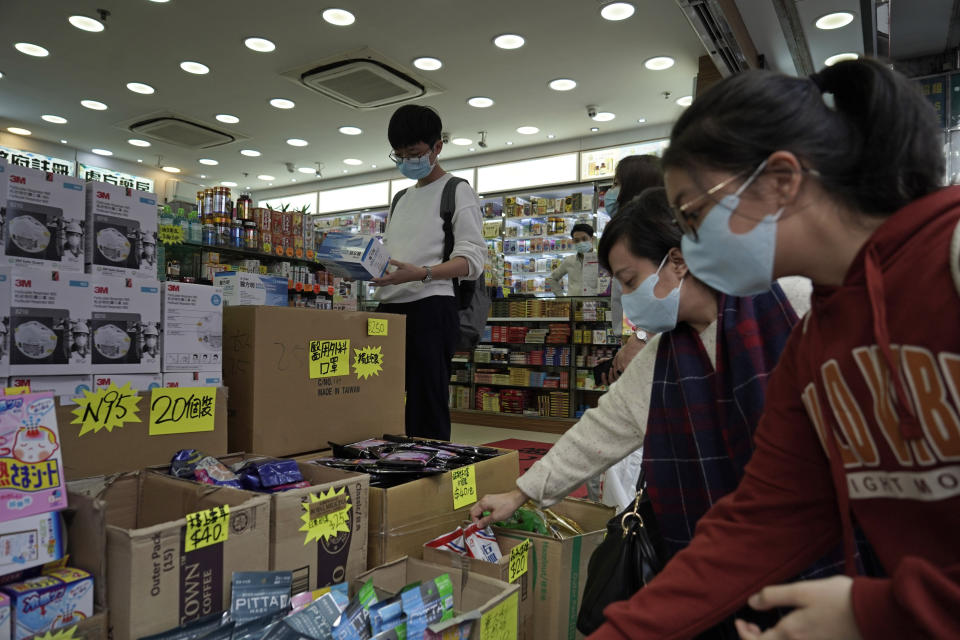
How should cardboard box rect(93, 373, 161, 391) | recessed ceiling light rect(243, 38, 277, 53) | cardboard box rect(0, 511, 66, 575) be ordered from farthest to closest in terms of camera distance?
recessed ceiling light rect(243, 38, 277, 53)
cardboard box rect(93, 373, 161, 391)
cardboard box rect(0, 511, 66, 575)

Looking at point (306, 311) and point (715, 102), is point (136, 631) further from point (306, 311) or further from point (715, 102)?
point (715, 102)

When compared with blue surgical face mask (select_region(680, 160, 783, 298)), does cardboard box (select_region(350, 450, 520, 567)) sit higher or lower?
lower

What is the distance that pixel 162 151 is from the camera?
962 centimetres

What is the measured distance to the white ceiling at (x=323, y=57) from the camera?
5258 millimetres

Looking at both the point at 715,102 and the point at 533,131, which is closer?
the point at 715,102

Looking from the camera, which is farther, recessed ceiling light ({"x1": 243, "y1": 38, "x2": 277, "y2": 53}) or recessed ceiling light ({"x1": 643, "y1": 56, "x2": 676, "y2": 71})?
recessed ceiling light ({"x1": 643, "y1": 56, "x2": 676, "y2": 71})

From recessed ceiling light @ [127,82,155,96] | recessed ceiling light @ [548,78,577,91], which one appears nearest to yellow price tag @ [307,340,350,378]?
recessed ceiling light @ [548,78,577,91]

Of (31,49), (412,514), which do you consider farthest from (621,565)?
(31,49)

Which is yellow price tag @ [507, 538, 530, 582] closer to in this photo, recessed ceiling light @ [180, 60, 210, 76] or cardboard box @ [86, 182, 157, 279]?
cardboard box @ [86, 182, 157, 279]

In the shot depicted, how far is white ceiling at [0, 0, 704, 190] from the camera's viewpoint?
5.26 meters

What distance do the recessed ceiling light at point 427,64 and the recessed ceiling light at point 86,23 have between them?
9.04 ft

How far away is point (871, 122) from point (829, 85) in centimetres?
10

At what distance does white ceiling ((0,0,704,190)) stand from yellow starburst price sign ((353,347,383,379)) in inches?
153

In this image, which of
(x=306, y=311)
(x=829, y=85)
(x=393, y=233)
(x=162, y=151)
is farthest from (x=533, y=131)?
(x=829, y=85)
